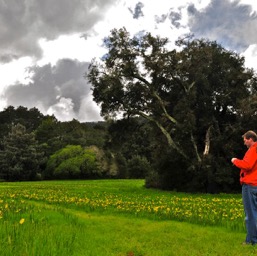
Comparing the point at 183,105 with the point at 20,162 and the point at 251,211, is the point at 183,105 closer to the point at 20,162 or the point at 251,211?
the point at 251,211

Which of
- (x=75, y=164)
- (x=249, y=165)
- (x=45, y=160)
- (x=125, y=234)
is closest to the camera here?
(x=249, y=165)

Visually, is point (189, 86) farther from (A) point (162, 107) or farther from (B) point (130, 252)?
(B) point (130, 252)

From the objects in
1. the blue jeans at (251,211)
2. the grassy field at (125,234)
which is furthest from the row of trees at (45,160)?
the blue jeans at (251,211)

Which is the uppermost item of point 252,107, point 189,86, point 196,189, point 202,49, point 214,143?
point 202,49

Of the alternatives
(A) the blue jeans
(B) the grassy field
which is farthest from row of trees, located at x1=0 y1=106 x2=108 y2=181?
(A) the blue jeans

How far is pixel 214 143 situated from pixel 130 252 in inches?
953

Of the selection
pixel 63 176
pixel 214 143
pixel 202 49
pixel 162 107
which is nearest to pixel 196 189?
pixel 214 143

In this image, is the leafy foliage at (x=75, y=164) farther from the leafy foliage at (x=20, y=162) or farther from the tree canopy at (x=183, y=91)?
the tree canopy at (x=183, y=91)

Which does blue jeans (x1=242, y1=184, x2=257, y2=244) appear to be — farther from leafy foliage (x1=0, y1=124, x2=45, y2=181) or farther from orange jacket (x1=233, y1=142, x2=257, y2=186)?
leafy foliage (x1=0, y1=124, x2=45, y2=181)

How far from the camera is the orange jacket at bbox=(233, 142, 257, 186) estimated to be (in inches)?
297

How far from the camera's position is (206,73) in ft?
104

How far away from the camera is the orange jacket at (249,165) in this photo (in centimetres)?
754

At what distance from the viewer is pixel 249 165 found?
7543 mm

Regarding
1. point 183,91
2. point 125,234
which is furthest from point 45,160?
point 125,234
